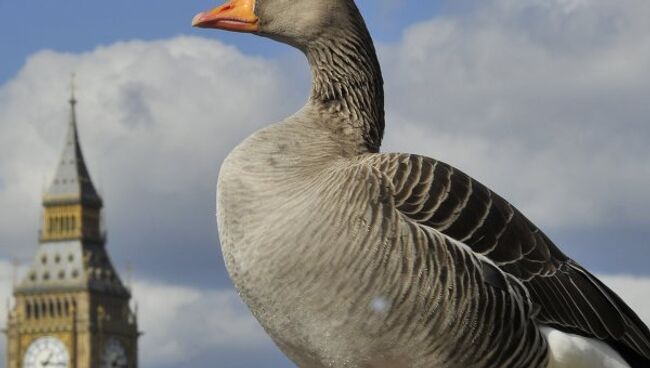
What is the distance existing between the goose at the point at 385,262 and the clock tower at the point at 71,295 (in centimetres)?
12082

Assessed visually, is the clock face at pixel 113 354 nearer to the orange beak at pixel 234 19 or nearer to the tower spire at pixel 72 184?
the tower spire at pixel 72 184

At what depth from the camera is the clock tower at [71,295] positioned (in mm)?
126688

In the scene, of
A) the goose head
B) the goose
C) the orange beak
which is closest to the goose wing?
the goose

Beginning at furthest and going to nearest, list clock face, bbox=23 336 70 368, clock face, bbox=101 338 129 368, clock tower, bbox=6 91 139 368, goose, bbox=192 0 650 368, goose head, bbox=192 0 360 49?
clock face, bbox=101 338 129 368 → clock face, bbox=23 336 70 368 → clock tower, bbox=6 91 139 368 → goose head, bbox=192 0 360 49 → goose, bbox=192 0 650 368

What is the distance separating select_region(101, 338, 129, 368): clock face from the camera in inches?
5103

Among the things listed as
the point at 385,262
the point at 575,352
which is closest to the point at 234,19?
the point at 385,262

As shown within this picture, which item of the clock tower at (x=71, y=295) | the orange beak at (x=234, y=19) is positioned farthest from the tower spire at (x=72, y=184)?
the orange beak at (x=234, y=19)

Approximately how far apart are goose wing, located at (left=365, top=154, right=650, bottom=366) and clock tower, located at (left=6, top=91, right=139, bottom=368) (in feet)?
397

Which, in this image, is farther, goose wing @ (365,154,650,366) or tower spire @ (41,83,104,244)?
tower spire @ (41,83,104,244)

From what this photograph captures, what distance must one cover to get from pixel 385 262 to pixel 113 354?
125 metres

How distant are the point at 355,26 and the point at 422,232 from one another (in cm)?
101

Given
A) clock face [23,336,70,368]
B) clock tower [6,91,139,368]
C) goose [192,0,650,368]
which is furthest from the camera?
clock face [23,336,70,368]

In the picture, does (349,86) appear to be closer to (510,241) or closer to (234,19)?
A: (234,19)

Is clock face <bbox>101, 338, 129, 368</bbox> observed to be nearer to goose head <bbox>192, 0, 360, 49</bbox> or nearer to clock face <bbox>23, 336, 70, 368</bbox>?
clock face <bbox>23, 336, 70, 368</bbox>
